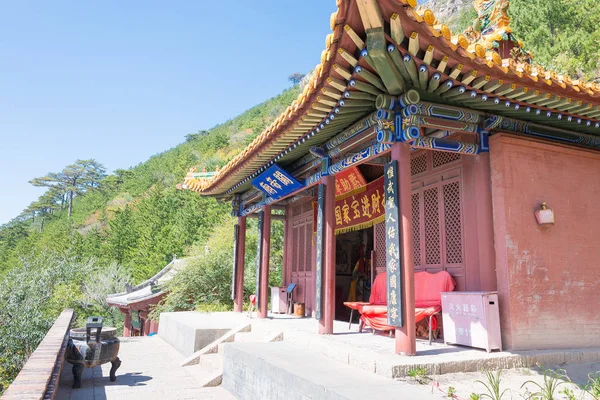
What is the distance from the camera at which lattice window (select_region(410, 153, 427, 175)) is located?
6.19 metres

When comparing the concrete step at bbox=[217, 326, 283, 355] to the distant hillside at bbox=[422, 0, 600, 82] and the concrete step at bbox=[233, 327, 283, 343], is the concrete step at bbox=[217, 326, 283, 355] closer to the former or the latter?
the concrete step at bbox=[233, 327, 283, 343]

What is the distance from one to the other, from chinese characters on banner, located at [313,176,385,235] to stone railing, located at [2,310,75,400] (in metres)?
A: 4.58

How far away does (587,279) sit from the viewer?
520cm

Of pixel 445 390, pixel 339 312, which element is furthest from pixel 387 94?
pixel 339 312

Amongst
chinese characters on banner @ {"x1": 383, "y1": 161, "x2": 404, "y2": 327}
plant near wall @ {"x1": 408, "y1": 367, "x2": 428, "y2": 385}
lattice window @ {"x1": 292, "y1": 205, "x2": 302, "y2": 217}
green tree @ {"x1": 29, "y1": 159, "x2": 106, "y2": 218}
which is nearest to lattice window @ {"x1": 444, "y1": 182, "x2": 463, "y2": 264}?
chinese characters on banner @ {"x1": 383, "y1": 161, "x2": 404, "y2": 327}

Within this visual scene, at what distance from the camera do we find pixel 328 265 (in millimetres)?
6035

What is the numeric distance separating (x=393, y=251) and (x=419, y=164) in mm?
2076

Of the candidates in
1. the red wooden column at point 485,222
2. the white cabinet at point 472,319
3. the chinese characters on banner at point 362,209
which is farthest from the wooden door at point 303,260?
the red wooden column at point 485,222

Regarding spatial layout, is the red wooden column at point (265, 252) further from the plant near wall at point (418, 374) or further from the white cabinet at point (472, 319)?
the plant near wall at point (418, 374)

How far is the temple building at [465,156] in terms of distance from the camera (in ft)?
13.3

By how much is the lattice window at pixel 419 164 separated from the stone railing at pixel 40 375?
4914mm

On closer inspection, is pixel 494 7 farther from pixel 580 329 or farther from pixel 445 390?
pixel 445 390

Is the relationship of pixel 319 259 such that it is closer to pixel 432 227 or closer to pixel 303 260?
pixel 432 227

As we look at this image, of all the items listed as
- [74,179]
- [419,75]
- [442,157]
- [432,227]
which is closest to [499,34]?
[442,157]
